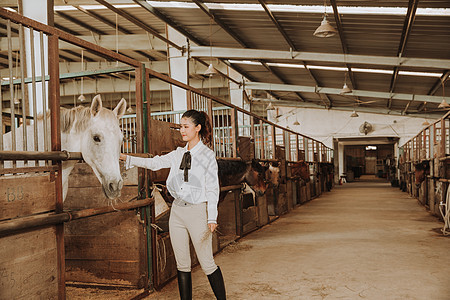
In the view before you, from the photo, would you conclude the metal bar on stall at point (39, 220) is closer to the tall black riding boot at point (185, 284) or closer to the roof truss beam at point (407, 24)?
the tall black riding boot at point (185, 284)

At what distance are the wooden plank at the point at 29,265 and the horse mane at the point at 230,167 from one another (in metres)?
2.99

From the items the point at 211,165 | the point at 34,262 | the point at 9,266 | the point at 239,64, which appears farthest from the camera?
the point at 239,64

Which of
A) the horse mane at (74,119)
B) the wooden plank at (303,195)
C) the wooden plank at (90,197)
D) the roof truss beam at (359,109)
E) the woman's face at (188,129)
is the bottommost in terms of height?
the wooden plank at (303,195)

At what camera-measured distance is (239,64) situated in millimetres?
14094

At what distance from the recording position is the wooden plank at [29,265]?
1942 mm

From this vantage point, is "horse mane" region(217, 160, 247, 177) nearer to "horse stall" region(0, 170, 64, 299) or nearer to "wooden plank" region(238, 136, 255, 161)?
"wooden plank" region(238, 136, 255, 161)

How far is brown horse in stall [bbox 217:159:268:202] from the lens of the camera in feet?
17.3

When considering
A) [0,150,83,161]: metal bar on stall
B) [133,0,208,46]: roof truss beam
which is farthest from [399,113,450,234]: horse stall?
[133,0,208,46]: roof truss beam

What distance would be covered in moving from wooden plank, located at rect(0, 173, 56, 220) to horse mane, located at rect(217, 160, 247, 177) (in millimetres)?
2945

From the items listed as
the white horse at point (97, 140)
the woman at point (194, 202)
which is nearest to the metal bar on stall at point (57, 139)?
the white horse at point (97, 140)

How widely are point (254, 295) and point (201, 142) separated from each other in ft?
4.68

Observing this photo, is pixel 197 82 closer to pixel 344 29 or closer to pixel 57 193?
pixel 344 29

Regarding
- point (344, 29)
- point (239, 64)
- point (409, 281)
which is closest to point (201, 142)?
point (409, 281)

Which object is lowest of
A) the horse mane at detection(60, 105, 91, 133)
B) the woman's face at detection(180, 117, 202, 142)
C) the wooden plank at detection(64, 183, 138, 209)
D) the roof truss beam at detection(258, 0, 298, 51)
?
the wooden plank at detection(64, 183, 138, 209)
